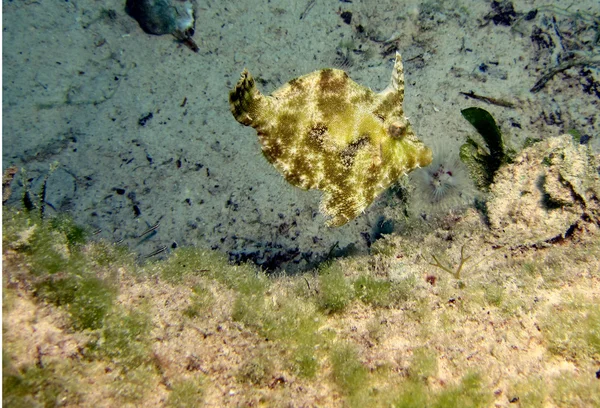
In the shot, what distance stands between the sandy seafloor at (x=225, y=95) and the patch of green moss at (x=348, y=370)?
2303 mm

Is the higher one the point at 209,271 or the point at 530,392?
the point at 530,392

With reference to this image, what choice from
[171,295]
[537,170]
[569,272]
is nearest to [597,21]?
[537,170]

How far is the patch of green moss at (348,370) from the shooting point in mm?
2305

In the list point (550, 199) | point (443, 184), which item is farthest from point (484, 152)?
point (550, 199)

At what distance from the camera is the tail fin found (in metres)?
2.98

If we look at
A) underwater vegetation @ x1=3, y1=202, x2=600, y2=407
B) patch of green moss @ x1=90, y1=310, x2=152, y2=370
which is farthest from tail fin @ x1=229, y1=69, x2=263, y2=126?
patch of green moss @ x1=90, y1=310, x2=152, y2=370

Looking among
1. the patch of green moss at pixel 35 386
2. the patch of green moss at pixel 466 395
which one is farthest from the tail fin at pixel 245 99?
the patch of green moss at pixel 466 395

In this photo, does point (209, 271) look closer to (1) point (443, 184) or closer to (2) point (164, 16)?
(1) point (443, 184)

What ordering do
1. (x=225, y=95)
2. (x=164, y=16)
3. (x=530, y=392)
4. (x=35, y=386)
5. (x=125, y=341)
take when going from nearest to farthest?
(x=35, y=386)
(x=530, y=392)
(x=125, y=341)
(x=225, y=95)
(x=164, y=16)

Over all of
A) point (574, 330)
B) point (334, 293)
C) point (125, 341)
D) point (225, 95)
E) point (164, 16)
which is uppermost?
point (164, 16)

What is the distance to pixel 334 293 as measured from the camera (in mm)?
2855

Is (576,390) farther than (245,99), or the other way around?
(245,99)

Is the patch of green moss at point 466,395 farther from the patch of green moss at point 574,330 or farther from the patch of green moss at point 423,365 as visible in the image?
the patch of green moss at point 574,330

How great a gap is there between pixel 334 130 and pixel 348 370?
6.90 feet
